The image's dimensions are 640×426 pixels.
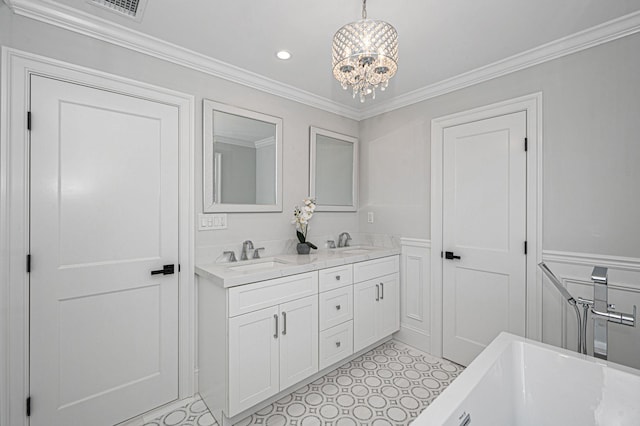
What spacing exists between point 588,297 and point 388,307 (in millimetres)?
1480

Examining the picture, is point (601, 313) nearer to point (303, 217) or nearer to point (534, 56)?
point (534, 56)

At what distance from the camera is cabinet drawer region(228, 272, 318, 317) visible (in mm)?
1831

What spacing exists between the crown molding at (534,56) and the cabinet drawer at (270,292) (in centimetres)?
197

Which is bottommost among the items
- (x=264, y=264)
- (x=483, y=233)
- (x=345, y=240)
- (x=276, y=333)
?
(x=276, y=333)

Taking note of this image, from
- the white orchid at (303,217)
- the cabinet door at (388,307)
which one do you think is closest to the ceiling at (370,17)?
the white orchid at (303,217)

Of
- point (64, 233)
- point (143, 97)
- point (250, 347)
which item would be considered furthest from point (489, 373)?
point (143, 97)

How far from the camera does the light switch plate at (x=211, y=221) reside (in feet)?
7.41

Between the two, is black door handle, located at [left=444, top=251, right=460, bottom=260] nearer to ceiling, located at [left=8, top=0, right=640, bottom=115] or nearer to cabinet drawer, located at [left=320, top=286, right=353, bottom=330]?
cabinet drawer, located at [left=320, top=286, right=353, bottom=330]

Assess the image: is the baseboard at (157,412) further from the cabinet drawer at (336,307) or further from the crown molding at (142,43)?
the crown molding at (142,43)

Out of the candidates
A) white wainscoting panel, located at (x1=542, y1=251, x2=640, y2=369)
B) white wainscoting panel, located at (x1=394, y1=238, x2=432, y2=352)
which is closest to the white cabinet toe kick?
white wainscoting panel, located at (x1=394, y1=238, x2=432, y2=352)

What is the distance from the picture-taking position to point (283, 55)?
87.5 inches

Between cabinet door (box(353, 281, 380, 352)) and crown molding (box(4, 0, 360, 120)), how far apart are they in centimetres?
186

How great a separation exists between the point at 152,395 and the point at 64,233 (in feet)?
3.94

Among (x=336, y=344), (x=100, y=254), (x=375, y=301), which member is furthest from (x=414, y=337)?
(x=100, y=254)
